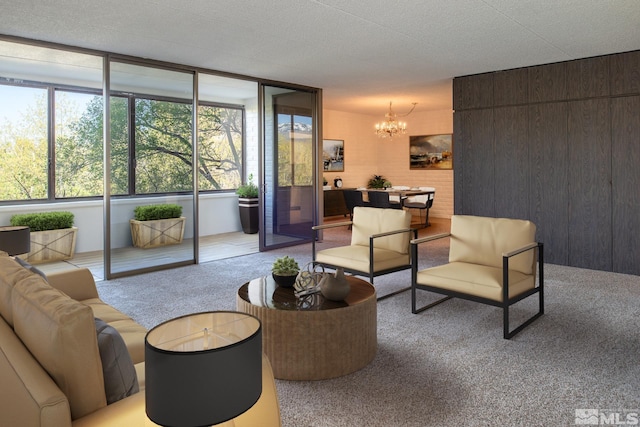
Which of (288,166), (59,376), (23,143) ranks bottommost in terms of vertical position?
(59,376)

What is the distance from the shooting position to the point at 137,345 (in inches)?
88.3

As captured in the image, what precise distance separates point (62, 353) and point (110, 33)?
4209mm

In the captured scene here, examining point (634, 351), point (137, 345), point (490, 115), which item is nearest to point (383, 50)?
point (490, 115)

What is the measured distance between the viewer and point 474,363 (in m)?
2.97

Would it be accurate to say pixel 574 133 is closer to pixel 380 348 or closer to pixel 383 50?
pixel 383 50

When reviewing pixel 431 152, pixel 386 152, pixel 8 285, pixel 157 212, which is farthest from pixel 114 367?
pixel 386 152

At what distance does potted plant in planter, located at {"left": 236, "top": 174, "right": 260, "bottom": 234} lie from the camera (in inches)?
349

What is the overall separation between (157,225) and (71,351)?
15.4 ft

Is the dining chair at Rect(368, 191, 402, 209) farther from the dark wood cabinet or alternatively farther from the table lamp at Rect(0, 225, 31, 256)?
the table lamp at Rect(0, 225, 31, 256)

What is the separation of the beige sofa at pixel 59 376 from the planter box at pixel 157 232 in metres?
4.29

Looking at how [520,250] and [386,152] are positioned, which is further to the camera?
[386,152]

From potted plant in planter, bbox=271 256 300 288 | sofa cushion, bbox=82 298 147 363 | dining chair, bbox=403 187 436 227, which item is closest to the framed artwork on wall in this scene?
dining chair, bbox=403 187 436 227

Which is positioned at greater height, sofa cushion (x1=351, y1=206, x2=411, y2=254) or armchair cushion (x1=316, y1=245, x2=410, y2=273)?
sofa cushion (x1=351, y1=206, x2=411, y2=254)
